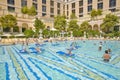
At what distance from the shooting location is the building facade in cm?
4725

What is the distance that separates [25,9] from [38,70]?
37.6m

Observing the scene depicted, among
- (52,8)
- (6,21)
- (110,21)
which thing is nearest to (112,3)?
(110,21)

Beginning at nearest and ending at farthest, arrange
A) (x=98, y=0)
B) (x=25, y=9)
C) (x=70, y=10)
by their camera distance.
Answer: (x=25, y=9) < (x=98, y=0) < (x=70, y=10)

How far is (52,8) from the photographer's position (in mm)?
63250

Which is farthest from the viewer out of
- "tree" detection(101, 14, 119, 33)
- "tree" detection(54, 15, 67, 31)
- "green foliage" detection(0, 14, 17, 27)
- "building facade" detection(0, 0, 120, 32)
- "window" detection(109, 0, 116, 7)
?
"window" detection(109, 0, 116, 7)

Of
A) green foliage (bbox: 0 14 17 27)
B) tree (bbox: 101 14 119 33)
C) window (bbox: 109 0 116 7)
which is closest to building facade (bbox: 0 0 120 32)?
window (bbox: 109 0 116 7)

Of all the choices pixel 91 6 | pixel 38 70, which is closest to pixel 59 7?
pixel 91 6

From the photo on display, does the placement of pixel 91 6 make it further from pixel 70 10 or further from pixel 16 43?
pixel 16 43

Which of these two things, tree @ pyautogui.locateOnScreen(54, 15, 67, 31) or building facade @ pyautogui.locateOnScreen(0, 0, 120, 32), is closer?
building facade @ pyautogui.locateOnScreen(0, 0, 120, 32)

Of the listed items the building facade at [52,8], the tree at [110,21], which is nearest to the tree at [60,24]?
the building facade at [52,8]

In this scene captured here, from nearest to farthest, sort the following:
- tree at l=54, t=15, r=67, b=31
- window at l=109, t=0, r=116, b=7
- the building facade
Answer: the building facade < tree at l=54, t=15, r=67, b=31 < window at l=109, t=0, r=116, b=7

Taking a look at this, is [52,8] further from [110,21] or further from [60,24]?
[110,21]

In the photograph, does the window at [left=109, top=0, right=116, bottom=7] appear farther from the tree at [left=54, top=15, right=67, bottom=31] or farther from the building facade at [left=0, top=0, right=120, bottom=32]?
the tree at [left=54, top=15, right=67, bottom=31]

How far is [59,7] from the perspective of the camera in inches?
2640
